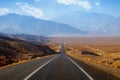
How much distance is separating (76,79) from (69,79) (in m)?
0.33

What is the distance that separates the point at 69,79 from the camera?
13.9 meters

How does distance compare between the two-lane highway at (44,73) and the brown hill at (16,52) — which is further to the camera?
the brown hill at (16,52)

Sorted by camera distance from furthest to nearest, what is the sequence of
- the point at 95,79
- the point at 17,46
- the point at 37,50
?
the point at 37,50 < the point at 17,46 < the point at 95,79

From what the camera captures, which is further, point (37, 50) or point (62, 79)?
point (37, 50)

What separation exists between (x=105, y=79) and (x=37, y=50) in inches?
3461

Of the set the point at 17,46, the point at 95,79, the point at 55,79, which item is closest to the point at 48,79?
the point at 55,79

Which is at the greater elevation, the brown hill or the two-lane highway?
the two-lane highway

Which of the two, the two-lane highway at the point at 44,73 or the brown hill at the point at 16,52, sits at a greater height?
the two-lane highway at the point at 44,73

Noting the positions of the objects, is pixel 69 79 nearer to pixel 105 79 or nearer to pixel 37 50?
pixel 105 79

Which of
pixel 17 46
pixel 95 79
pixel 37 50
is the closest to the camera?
pixel 95 79

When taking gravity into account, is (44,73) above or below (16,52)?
above

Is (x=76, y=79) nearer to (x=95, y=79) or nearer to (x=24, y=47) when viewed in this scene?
(x=95, y=79)

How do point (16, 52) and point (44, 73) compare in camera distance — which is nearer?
point (44, 73)

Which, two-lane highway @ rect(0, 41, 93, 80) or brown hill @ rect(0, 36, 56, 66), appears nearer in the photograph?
two-lane highway @ rect(0, 41, 93, 80)
